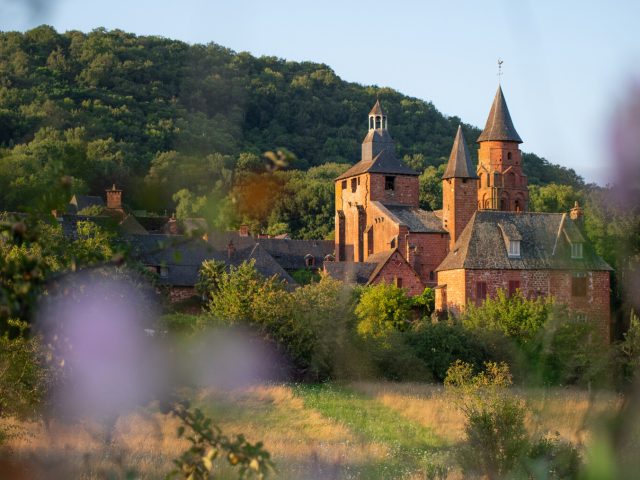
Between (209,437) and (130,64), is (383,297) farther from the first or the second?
(130,64)

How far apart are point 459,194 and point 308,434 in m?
37.4

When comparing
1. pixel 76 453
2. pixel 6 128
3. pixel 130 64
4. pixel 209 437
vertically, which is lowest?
pixel 76 453

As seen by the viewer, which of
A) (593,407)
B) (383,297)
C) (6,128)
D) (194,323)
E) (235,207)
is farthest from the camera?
(6,128)

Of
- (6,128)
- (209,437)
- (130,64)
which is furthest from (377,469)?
(130,64)

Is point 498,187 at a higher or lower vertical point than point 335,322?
higher

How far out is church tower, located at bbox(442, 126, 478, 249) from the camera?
194ft

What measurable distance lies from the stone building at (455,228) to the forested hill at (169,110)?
3.65 m

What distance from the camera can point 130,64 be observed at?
3799 inches

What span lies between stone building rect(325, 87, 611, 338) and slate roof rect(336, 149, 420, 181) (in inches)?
2.7

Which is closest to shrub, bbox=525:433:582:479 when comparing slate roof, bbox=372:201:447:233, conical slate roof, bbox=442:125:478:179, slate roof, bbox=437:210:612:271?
slate roof, bbox=437:210:612:271

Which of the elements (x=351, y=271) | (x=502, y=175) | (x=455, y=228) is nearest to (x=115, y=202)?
(x=351, y=271)

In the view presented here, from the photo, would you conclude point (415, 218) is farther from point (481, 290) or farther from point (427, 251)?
point (481, 290)

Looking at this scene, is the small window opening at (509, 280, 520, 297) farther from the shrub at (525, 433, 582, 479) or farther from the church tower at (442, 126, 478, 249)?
the shrub at (525, 433, 582, 479)

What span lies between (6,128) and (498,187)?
129 feet
